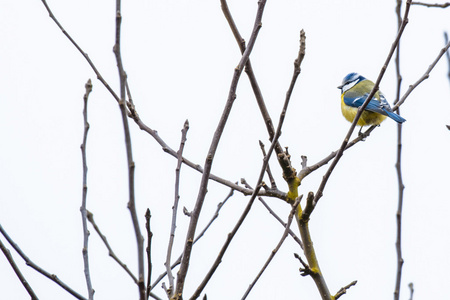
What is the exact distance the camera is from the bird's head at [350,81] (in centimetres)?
694

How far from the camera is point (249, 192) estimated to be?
2.42 m

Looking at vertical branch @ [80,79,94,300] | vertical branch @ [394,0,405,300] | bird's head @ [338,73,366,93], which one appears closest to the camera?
vertical branch @ [80,79,94,300]

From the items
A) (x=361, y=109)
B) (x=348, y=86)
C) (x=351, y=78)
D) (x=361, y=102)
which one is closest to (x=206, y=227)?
(x=361, y=109)

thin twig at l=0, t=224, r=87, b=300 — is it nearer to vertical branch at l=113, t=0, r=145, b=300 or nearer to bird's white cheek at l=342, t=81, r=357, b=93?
vertical branch at l=113, t=0, r=145, b=300

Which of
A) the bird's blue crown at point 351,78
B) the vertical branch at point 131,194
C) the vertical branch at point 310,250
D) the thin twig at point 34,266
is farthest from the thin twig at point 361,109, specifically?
the bird's blue crown at point 351,78

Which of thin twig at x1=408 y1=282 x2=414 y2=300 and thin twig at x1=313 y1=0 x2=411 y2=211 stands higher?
thin twig at x1=313 y1=0 x2=411 y2=211

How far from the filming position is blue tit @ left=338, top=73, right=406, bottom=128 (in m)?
5.21

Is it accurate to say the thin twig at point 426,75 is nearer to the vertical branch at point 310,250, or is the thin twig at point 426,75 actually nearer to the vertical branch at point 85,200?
the vertical branch at point 310,250

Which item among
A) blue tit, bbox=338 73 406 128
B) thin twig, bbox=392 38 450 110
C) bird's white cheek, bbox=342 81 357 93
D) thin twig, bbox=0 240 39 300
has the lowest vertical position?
thin twig, bbox=0 240 39 300

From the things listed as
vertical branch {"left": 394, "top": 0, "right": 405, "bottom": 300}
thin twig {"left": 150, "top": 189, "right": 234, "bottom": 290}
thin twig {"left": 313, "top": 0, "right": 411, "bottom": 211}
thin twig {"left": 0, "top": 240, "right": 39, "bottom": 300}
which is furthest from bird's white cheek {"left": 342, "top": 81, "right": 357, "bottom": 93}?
thin twig {"left": 0, "top": 240, "right": 39, "bottom": 300}

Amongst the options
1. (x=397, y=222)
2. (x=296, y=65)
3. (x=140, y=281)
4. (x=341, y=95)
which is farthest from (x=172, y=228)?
(x=341, y=95)

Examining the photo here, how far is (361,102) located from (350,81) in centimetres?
129

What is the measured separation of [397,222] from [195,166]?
0.94 m

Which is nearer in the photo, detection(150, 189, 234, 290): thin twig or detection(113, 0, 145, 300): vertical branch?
detection(113, 0, 145, 300): vertical branch
